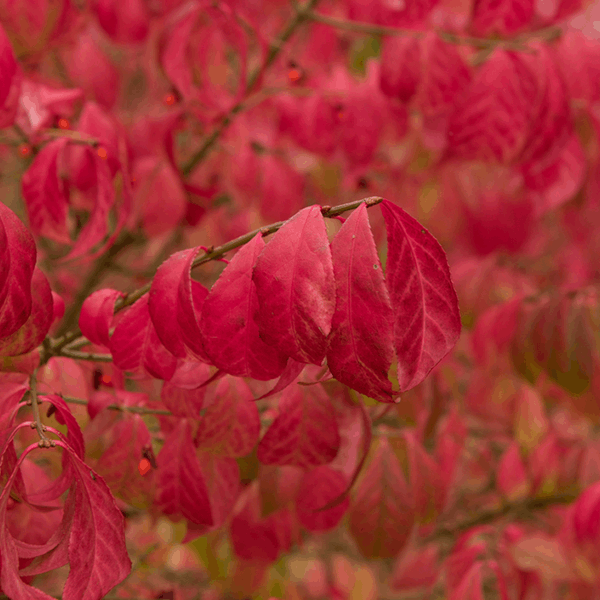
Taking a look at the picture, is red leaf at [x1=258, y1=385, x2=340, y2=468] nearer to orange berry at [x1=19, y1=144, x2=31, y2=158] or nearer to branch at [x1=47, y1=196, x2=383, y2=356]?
branch at [x1=47, y1=196, x2=383, y2=356]

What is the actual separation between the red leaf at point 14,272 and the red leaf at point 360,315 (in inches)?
8.8

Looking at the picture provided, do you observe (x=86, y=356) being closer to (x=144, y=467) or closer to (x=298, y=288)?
(x=144, y=467)

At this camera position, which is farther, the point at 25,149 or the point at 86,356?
the point at 25,149

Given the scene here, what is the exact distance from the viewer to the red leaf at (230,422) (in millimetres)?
623

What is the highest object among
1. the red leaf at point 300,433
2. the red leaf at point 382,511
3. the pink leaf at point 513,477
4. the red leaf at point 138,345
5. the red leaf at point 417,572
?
the red leaf at point 138,345

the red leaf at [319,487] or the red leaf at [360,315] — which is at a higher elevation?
the red leaf at [360,315]

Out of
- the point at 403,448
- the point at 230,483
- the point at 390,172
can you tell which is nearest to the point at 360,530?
the point at 403,448

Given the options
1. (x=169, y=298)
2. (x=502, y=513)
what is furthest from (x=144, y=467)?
(x=502, y=513)

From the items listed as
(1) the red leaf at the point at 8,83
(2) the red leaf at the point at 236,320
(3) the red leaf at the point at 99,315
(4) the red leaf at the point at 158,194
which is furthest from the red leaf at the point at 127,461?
(4) the red leaf at the point at 158,194

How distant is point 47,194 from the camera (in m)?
0.75

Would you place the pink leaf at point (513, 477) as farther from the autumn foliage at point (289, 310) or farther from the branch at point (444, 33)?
the branch at point (444, 33)

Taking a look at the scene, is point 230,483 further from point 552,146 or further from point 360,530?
point 552,146

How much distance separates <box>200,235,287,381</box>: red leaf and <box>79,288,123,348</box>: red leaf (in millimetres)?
140

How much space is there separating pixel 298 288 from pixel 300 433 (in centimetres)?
24
